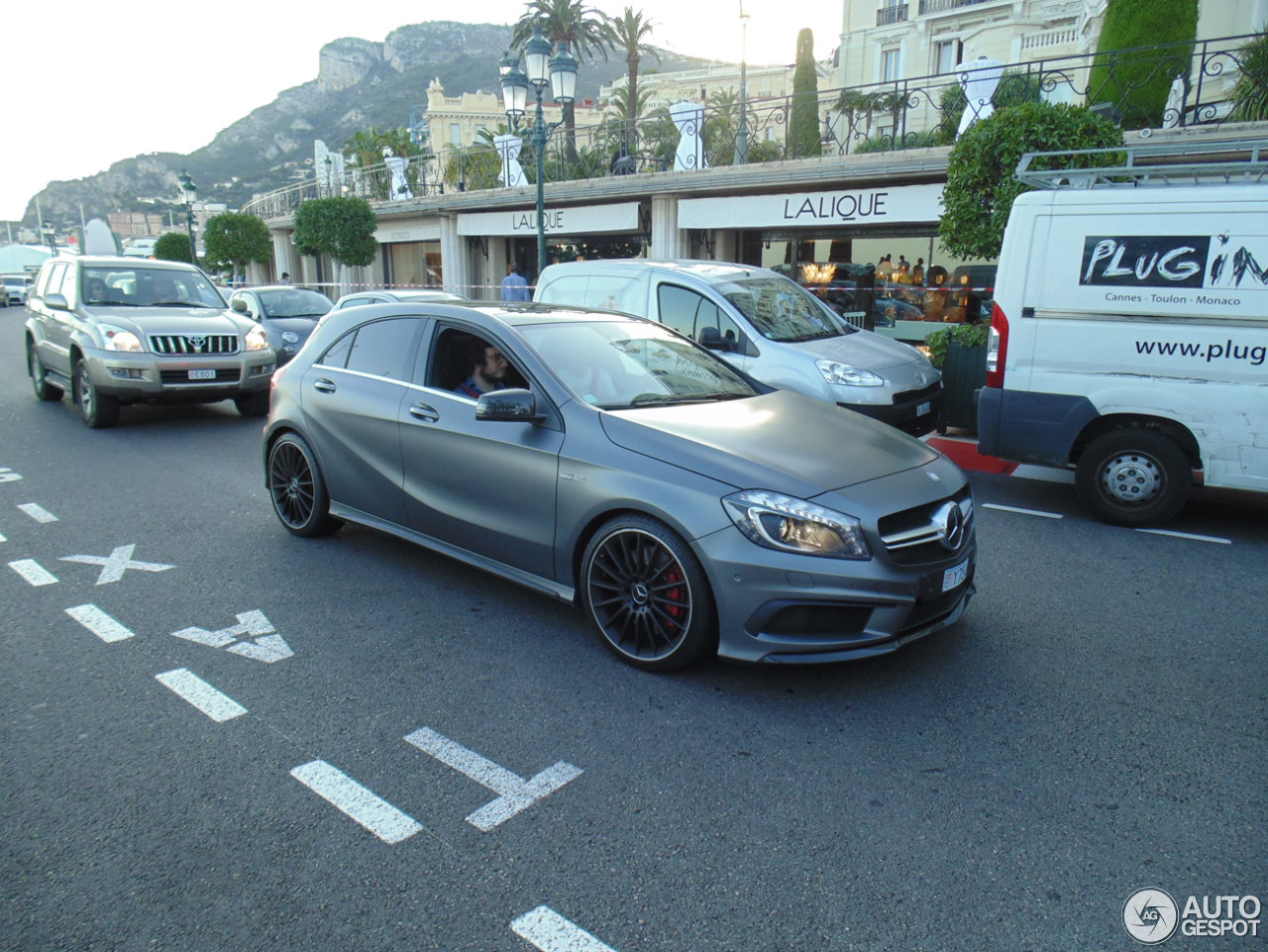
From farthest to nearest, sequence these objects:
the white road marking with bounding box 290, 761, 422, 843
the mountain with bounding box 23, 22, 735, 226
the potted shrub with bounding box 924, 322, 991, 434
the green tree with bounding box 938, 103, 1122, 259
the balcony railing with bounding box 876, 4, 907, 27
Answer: the mountain with bounding box 23, 22, 735, 226 → the balcony railing with bounding box 876, 4, 907, 27 → the potted shrub with bounding box 924, 322, 991, 434 → the green tree with bounding box 938, 103, 1122, 259 → the white road marking with bounding box 290, 761, 422, 843

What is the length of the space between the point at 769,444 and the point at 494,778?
186 cm

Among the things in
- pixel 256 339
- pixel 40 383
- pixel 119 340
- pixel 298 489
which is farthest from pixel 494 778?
pixel 40 383

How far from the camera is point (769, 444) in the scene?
12.5ft

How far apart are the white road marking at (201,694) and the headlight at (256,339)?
715 cm

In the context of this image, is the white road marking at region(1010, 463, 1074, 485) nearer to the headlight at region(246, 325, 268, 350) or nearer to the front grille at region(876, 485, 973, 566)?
the front grille at region(876, 485, 973, 566)

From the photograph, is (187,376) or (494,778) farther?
(187,376)

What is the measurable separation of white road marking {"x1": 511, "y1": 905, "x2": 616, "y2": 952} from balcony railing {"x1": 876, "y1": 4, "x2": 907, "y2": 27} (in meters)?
41.7

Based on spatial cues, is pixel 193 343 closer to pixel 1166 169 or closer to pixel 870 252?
pixel 1166 169

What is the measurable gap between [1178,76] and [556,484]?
11710mm

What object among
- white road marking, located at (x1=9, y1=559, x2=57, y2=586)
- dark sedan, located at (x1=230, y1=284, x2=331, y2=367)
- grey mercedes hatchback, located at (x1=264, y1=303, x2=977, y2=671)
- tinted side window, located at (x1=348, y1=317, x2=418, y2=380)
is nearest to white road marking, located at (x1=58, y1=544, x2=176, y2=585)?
white road marking, located at (x1=9, y1=559, x2=57, y2=586)

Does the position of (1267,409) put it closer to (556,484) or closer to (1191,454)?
(1191,454)

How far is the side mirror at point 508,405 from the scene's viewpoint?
4.00m

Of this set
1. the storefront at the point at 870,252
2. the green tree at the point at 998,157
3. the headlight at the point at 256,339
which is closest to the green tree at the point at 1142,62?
the storefront at the point at 870,252

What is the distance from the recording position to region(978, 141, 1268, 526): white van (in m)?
5.59
